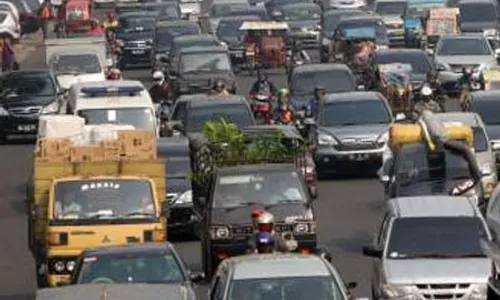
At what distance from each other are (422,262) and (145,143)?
312 inches

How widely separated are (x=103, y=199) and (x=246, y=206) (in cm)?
186

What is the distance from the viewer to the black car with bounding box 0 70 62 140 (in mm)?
48344

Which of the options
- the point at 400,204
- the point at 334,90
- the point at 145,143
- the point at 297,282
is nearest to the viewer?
the point at 297,282

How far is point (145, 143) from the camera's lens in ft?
102

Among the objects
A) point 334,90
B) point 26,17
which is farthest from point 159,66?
point 26,17

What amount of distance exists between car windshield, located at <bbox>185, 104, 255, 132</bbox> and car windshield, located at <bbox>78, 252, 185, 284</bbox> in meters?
17.2

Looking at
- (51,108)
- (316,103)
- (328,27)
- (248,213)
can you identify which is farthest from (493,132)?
(328,27)

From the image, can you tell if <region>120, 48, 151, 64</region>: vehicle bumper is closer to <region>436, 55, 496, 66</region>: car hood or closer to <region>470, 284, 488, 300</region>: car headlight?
<region>436, 55, 496, 66</region>: car hood

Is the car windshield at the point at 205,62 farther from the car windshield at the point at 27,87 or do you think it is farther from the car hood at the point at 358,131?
the car hood at the point at 358,131

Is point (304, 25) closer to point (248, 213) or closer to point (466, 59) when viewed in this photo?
point (466, 59)

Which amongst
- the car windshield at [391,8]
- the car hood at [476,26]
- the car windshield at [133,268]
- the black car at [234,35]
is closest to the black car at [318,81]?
the black car at [234,35]

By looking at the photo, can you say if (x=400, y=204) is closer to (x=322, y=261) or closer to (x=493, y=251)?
(x=493, y=251)

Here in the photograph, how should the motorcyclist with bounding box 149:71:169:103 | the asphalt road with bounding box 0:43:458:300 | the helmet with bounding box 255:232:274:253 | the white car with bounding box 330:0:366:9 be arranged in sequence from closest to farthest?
the helmet with bounding box 255:232:274:253
the asphalt road with bounding box 0:43:458:300
the motorcyclist with bounding box 149:71:169:103
the white car with bounding box 330:0:366:9

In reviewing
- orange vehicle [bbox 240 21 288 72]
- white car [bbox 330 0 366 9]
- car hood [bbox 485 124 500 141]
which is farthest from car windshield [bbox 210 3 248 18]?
car hood [bbox 485 124 500 141]
